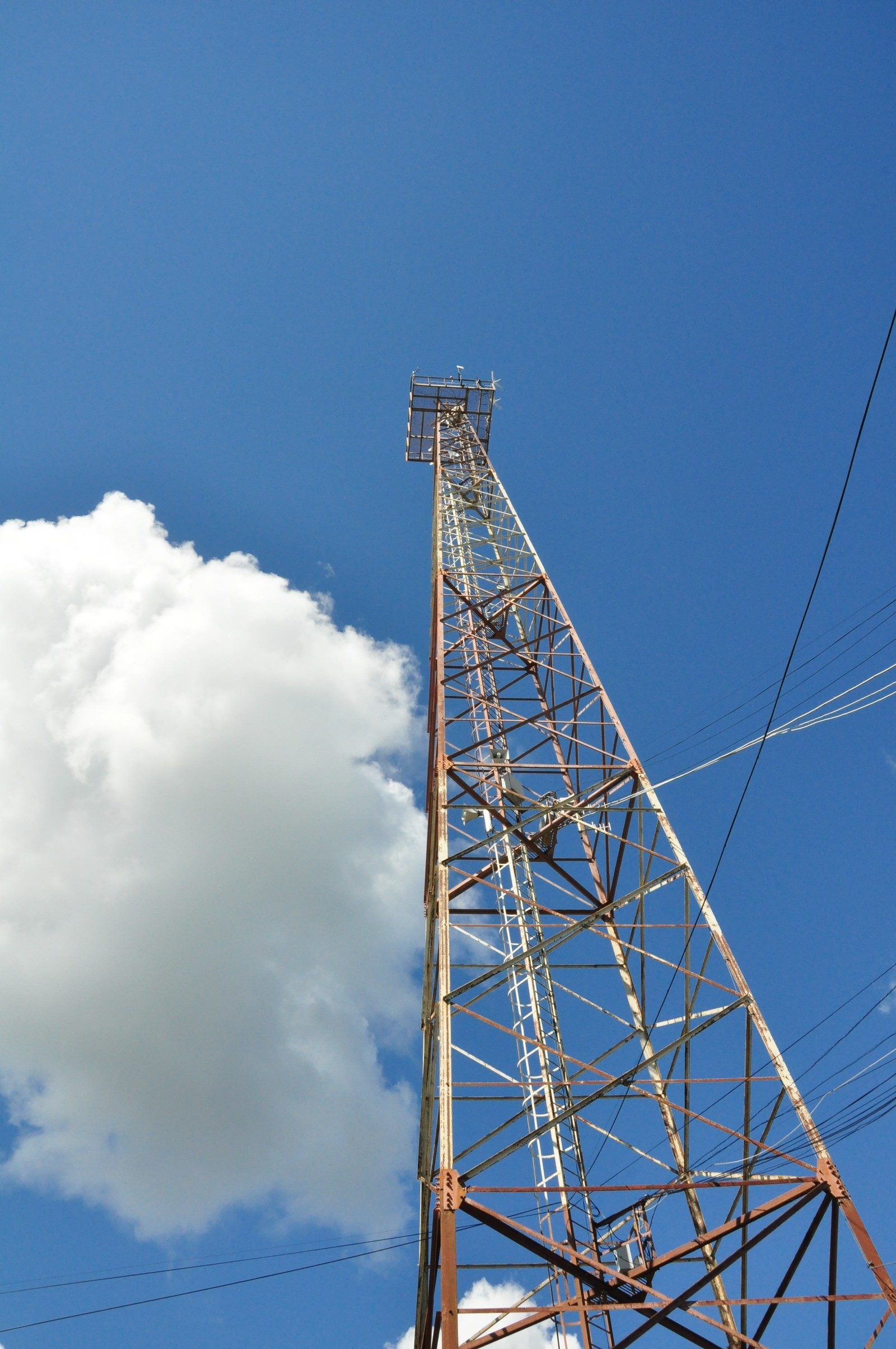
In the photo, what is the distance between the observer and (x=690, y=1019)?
32.4ft

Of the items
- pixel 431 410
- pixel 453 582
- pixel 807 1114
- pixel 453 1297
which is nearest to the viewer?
pixel 453 1297

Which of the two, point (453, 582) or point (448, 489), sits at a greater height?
point (448, 489)

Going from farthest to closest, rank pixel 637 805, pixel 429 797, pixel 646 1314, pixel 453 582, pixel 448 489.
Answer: pixel 448 489, pixel 453 582, pixel 429 797, pixel 637 805, pixel 646 1314

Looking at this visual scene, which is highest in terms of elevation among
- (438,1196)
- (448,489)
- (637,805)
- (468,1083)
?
(448,489)

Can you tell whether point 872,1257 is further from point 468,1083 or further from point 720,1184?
point 468,1083

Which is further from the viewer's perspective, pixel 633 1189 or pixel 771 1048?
pixel 771 1048

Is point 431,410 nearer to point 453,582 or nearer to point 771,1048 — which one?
point 453,582

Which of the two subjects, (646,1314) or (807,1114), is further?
(807,1114)

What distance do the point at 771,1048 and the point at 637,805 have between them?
439cm

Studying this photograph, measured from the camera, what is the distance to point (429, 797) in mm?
16031

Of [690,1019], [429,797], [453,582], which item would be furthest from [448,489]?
[690,1019]

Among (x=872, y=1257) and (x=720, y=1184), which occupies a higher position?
(x=720, y=1184)

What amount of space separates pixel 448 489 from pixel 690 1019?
17.4 m

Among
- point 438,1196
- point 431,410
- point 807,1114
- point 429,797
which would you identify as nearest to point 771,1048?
point 807,1114
